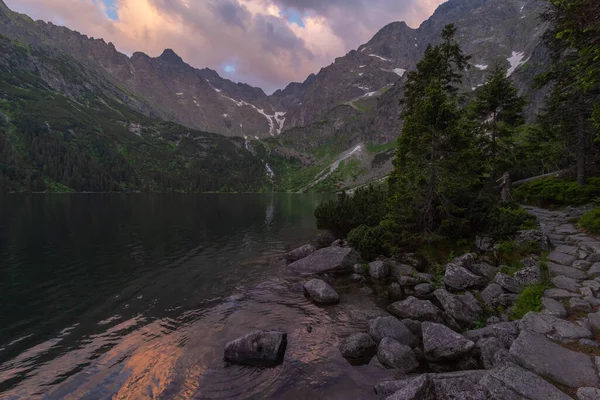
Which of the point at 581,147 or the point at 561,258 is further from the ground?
the point at 581,147

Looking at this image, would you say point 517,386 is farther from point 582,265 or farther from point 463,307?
point 582,265

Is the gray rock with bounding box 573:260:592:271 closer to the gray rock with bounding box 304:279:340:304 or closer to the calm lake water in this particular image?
the calm lake water

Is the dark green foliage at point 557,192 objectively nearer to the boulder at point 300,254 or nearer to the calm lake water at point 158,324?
the calm lake water at point 158,324

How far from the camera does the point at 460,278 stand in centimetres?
1819

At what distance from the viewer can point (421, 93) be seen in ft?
106

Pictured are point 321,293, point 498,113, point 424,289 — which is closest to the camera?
point 424,289

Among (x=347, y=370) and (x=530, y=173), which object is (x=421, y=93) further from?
(x=347, y=370)

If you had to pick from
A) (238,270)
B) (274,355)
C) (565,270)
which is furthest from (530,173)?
(274,355)

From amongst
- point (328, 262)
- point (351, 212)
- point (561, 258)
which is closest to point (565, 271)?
point (561, 258)

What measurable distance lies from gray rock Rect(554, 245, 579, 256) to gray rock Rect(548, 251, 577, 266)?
267mm

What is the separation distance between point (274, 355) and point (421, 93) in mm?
30250

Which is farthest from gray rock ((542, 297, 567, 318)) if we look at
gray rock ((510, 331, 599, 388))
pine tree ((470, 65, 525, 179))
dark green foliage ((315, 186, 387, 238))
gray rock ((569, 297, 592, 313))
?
pine tree ((470, 65, 525, 179))

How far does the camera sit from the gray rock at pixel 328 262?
26141mm

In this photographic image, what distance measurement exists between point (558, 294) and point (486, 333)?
374 centimetres
